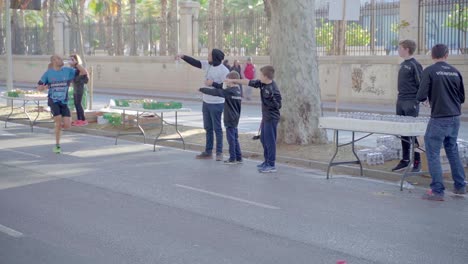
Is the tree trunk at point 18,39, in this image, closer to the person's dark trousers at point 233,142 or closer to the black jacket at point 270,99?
the person's dark trousers at point 233,142

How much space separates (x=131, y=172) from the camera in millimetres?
11969

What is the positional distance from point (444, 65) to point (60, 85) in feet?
25.3

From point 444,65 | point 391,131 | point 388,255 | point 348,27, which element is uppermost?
point 348,27

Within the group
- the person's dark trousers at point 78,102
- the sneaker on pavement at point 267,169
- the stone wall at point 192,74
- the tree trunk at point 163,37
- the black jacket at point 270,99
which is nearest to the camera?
the black jacket at point 270,99

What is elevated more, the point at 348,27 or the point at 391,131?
the point at 348,27

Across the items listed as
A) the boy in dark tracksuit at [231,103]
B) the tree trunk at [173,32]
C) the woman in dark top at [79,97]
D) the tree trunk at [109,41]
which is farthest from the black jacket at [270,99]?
the tree trunk at [109,41]

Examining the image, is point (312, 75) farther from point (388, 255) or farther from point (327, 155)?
point (388, 255)

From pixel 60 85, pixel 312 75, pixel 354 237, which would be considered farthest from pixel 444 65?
pixel 60 85

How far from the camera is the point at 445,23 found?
24.8 m

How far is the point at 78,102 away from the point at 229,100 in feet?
24.1

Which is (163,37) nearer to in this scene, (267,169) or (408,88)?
(267,169)

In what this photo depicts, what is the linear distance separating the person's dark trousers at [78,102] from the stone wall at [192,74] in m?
6.70

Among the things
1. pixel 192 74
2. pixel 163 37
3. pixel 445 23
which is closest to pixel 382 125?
pixel 445 23

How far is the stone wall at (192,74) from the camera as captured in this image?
27469 mm
